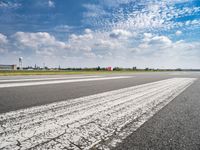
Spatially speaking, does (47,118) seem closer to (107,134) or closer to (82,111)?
(82,111)

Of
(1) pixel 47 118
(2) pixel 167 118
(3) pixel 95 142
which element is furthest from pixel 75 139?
(2) pixel 167 118

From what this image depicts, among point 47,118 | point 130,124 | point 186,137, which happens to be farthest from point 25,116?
point 186,137

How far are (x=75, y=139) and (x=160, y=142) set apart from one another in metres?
1.43

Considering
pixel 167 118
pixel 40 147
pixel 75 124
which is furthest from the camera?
pixel 167 118

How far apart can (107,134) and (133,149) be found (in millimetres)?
615

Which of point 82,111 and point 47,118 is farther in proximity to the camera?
point 82,111

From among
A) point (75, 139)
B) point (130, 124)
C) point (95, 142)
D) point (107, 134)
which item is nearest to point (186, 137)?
point (130, 124)

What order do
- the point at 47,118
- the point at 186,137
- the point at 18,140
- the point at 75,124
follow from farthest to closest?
the point at 47,118
the point at 75,124
the point at 186,137
the point at 18,140

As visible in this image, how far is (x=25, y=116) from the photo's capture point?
3.60 m

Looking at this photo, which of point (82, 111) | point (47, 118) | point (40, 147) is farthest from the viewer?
point (82, 111)

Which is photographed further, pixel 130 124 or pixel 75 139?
pixel 130 124

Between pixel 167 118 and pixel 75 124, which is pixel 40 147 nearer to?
pixel 75 124

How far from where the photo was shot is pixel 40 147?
2209 mm

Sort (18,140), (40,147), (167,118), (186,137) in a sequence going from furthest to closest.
Answer: (167,118), (186,137), (18,140), (40,147)
